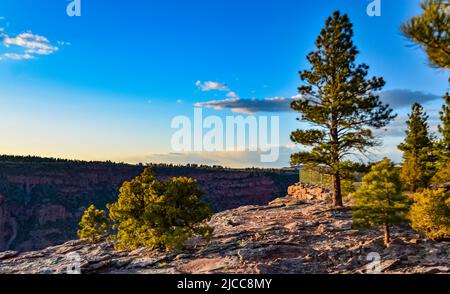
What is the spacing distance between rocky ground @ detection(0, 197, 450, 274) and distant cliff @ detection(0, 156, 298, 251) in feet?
257

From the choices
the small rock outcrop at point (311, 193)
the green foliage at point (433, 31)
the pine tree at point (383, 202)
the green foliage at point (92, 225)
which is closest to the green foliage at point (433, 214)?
the pine tree at point (383, 202)

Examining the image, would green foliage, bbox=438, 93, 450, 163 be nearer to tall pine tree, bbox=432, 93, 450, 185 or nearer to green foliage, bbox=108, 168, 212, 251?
tall pine tree, bbox=432, 93, 450, 185

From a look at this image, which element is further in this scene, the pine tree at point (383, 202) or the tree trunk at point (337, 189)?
the tree trunk at point (337, 189)

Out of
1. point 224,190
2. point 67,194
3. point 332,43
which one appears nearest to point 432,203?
point 332,43

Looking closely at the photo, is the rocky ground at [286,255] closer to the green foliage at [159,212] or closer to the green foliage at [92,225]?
the green foliage at [159,212]

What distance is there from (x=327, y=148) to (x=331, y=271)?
14684mm

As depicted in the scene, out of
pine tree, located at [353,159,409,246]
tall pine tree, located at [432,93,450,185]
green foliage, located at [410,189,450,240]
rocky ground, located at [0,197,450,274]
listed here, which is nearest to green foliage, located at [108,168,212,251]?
rocky ground, located at [0,197,450,274]

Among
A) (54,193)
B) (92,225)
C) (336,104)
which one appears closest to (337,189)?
(336,104)

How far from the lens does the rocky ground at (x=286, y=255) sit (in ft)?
48.0

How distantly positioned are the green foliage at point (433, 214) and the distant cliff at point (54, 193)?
9201 centimetres

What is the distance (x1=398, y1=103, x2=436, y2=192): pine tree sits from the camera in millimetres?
34500

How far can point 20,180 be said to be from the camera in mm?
99375

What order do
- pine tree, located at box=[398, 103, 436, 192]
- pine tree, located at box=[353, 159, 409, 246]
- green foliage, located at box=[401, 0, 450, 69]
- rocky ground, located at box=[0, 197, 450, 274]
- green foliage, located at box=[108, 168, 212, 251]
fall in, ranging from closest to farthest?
green foliage, located at box=[401, 0, 450, 69] < rocky ground, located at box=[0, 197, 450, 274] < pine tree, located at box=[353, 159, 409, 246] < green foliage, located at box=[108, 168, 212, 251] < pine tree, located at box=[398, 103, 436, 192]
